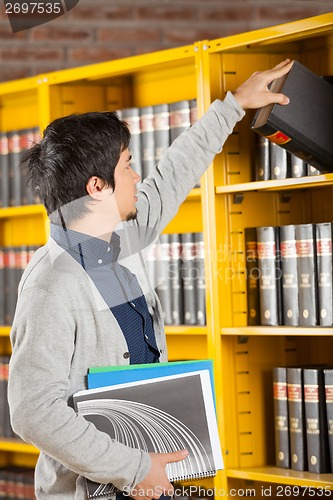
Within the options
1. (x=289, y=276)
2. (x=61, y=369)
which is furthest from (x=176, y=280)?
(x=61, y=369)

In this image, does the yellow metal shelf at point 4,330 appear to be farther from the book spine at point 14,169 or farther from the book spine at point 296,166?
the book spine at point 296,166

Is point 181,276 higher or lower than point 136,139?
lower

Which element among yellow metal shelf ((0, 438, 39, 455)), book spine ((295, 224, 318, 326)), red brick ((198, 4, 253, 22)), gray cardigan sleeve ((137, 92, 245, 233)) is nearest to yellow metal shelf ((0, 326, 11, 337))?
yellow metal shelf ((0, 438, 39, 455))

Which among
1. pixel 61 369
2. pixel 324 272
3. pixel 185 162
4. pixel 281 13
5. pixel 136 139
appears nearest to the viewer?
pixel 61 369

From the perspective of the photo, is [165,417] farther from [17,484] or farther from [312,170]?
[17,484]

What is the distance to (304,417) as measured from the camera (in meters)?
2.26

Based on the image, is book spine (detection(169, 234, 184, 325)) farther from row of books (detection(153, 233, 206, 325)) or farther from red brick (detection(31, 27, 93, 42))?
red brick (detection(31, 27, 93, 42))

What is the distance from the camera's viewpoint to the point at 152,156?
8.51 ft

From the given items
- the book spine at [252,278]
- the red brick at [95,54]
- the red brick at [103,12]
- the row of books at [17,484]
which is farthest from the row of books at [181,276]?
the red brick at [103,12]

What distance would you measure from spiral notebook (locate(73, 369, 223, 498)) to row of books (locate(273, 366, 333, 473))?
553mm

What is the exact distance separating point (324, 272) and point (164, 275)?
1.90 ft

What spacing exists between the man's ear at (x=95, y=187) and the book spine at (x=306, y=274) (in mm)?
704

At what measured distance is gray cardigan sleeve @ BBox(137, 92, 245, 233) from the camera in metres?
2.06

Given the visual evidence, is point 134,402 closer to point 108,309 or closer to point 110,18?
point 108,309
